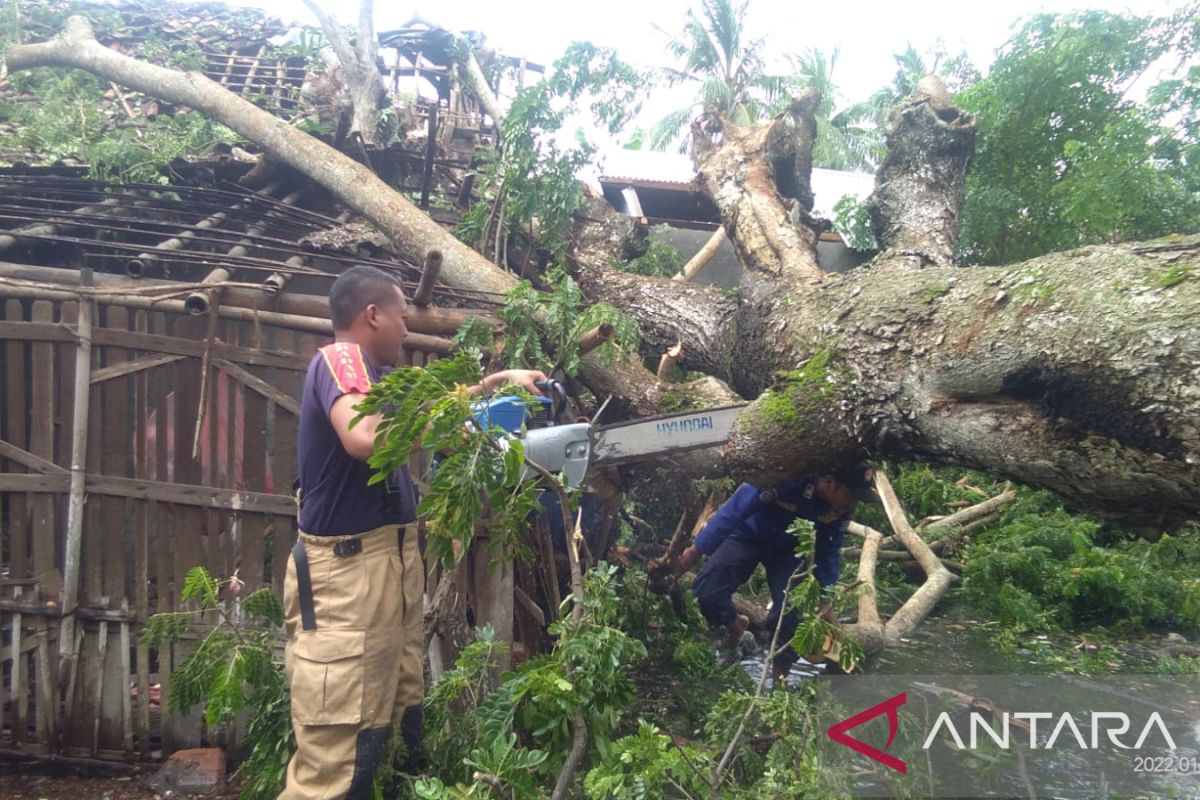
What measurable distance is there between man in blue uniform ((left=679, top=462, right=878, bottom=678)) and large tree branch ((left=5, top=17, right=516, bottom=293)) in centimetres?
178

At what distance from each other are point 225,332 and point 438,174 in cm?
370

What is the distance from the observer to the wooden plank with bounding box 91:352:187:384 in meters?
3.41

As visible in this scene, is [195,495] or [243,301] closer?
[195,495]

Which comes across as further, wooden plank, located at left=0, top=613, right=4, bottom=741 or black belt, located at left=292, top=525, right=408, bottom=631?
wooden plank, located at left=0, top=613, right=4, bottom=741

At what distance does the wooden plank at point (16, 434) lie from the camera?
340 cm

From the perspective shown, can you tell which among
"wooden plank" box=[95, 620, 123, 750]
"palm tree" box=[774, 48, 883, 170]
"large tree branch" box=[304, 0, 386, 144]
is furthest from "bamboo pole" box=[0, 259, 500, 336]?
"palm tree" box=[774, 48, 883, 170]

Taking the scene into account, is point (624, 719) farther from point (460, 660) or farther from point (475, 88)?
point (475, 88)

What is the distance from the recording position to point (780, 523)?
13.3 ft

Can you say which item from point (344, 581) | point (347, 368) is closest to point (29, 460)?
point (344, 581)

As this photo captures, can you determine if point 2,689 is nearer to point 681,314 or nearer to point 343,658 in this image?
point 343,658

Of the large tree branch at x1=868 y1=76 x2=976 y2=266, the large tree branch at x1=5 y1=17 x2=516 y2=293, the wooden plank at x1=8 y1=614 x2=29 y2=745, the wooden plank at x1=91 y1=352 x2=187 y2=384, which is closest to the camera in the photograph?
the wooden plank at x1=8 y1=614 x2=29 y2=745

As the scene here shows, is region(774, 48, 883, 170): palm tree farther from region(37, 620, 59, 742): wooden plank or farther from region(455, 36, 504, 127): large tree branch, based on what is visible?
region(37, 620, 59, 742): wooden plank

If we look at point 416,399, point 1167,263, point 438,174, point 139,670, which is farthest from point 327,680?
point 438,174

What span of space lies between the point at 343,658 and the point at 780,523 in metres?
2.37
